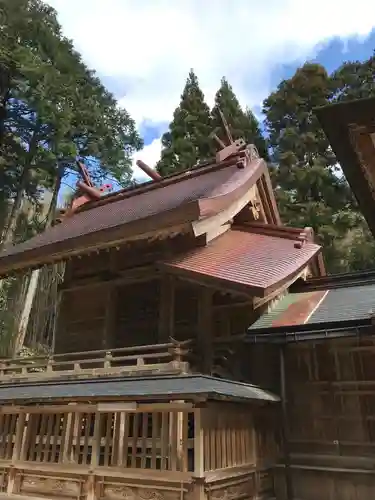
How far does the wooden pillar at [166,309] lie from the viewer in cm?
946

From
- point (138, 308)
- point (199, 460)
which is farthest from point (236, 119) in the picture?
point (199, 460)

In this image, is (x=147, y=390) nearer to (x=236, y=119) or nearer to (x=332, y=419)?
(x=332, y=419)

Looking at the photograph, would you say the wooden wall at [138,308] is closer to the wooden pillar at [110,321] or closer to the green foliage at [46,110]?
the wooden pillar at [110,321]

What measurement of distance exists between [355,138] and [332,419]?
5.78 meters

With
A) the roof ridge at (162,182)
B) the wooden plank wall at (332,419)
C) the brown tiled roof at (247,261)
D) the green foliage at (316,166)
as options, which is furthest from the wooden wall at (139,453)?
the green foliage at (316,166)

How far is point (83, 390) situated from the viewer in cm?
757

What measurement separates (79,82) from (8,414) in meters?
20.2

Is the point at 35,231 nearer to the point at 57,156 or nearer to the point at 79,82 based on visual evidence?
the point at 57,156

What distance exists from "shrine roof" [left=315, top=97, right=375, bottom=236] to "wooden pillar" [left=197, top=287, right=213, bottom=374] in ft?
16.6

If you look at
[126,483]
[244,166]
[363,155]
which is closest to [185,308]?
[126,483]

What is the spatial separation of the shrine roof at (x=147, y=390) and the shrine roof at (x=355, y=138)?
340cm

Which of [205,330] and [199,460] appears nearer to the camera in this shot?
[199,460]

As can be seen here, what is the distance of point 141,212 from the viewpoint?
37.3ft

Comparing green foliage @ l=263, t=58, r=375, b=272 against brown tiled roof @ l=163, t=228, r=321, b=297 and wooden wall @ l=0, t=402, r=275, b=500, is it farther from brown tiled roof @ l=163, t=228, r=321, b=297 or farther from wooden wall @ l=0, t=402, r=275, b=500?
wooden wall @ l=0, t=402, r=275, b=500
